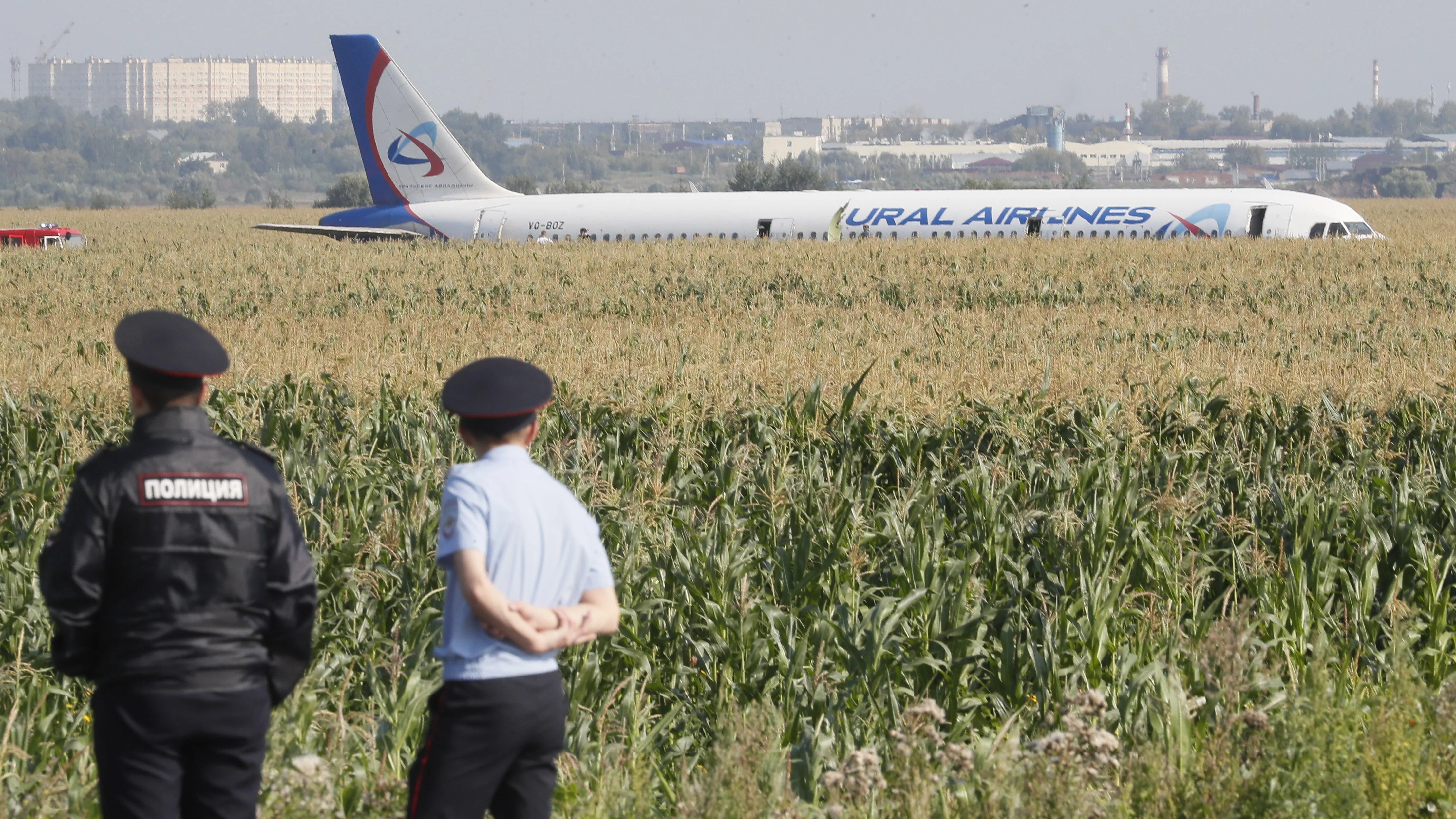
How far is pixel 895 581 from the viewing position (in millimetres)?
10258

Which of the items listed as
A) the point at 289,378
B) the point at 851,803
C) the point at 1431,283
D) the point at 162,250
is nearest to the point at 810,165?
the point at 162,250

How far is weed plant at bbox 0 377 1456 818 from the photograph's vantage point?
6.33 m

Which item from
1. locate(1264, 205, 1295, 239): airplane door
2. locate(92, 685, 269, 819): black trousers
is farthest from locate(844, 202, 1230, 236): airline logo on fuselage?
locate(92, 685, 269, 819): black trousers

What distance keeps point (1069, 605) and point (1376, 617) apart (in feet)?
6.82

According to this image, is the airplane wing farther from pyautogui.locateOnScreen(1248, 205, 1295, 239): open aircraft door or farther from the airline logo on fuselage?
pyautogui.locateOnScreen(1248, 205, 1295, 239): open aircraft door

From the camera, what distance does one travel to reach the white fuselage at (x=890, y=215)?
43.8 metres

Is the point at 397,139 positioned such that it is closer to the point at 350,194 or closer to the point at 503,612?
the point at 503,612

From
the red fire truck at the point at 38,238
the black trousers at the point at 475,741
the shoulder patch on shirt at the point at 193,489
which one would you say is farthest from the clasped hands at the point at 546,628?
the red fire truck at the point at 38,238

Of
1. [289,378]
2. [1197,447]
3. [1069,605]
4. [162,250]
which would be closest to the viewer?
[1069,605]

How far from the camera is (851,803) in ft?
21.0

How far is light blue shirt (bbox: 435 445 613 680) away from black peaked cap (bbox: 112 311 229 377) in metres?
0.95

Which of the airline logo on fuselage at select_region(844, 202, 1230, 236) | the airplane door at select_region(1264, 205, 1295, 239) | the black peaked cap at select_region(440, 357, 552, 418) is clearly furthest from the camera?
the airline logo on fuselage at select_region(844, 202, 1230, 236)

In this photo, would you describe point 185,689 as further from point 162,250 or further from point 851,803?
point 162,250

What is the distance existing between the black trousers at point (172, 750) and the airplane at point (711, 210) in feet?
128
